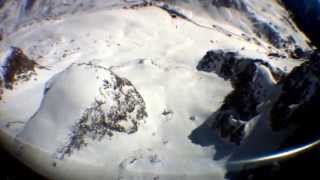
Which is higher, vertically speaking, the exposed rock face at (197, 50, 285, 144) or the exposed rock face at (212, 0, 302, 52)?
the exposed rock face at (197, 50, 285, 144)

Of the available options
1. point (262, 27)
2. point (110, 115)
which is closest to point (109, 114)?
point (110, 115)

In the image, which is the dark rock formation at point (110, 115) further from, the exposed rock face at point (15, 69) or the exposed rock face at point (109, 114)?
the exposed rock face at point (15, 69)

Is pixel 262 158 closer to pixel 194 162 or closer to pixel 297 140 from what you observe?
pixel 297 140

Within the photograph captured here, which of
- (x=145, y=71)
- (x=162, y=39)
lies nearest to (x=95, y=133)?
(x=145, y=71)

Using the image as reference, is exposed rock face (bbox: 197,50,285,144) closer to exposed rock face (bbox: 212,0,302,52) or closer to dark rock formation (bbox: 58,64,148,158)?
dark rock formation (bbox: 58,64,148,158)

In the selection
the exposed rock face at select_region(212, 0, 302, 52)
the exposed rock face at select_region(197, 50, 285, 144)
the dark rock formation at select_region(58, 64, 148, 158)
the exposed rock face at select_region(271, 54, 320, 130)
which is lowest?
the exposed rock face at select_region(212, 0, 302, 52)

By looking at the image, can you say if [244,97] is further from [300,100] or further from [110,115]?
[110,115]

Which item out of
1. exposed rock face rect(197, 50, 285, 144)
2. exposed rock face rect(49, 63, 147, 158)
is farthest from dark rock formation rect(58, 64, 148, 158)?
exposed rock face rect(197, 50, 285, 144)
